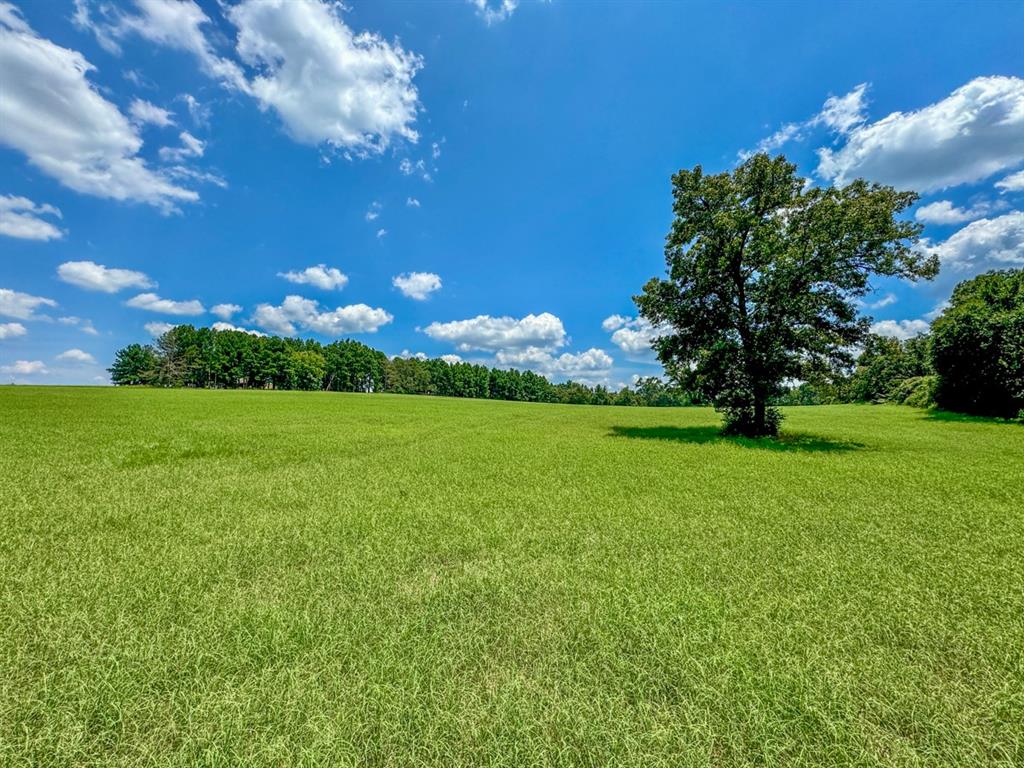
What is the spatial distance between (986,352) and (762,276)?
20741 millimetres

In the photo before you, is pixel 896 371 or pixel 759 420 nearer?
pixel 759 420

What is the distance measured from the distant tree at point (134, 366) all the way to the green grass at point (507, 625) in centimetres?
11859

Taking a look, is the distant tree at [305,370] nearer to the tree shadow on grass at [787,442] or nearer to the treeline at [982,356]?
the tree shadow on grass at [787,442]

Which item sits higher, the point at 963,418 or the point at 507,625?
the point at 963,418

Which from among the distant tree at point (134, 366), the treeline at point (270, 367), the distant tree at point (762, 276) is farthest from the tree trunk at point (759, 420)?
the distant tree at point (134, 366)

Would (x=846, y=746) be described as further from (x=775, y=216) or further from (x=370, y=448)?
(x=775, y=216)

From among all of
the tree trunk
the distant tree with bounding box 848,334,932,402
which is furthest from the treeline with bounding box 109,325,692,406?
the tree trunk

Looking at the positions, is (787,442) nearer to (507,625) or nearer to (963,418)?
(507,625)

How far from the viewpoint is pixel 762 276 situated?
1781 centimetres

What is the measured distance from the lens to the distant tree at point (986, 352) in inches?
920

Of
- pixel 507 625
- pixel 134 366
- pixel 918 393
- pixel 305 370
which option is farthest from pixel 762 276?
pixel 134 366

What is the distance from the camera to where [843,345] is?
1759 centimetres

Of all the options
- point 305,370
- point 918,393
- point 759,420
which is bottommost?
point 759,420

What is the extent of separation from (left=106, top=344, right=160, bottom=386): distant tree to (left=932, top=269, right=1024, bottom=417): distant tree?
13696cm
